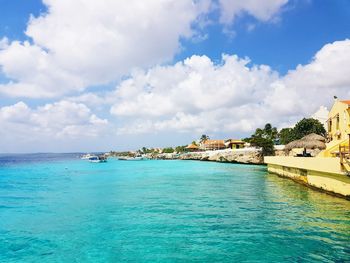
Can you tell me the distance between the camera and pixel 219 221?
15.1 meters

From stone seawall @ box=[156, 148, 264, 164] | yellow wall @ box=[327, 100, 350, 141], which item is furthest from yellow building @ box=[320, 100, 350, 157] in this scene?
stone seawall @ box=[156, 148, 264, 164]

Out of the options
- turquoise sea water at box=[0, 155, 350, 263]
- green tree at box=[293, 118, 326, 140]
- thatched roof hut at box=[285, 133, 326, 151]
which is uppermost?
green tree at box=[293, 118, 326, 140]

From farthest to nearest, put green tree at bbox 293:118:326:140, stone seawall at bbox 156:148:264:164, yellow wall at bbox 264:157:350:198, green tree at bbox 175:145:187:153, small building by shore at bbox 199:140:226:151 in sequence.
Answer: green tree at bbox 175:145:187:153, small building by shore at bbox 199:140:226:151, stone seawall at bbox 156:148:264:164, green tree at bbox 293:118:326:140, yellow wall at bbox 264:157:350:198

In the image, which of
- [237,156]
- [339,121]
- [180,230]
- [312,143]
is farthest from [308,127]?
[180,230]

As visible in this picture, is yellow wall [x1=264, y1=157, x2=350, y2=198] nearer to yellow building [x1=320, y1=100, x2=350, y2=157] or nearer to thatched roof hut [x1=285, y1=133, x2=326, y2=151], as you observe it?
thatched roof hut [x1=285, y1=133, x2=326, y2=151]

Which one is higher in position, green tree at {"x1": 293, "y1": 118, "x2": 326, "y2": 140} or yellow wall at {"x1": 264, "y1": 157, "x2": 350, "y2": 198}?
green tree at {"x1": 293, "y1": 118, "x2": 326, "y2": 140}

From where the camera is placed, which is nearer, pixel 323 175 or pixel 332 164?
pixel 332 164

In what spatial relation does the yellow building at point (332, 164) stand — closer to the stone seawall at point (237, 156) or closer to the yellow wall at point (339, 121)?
the yellow wall at point (339, 121)

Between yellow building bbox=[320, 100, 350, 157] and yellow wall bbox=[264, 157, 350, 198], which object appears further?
yellow building bbox=[320, 100, 350, 157]

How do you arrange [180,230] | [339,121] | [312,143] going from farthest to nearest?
[312,143] < [339,121] < [180,230]

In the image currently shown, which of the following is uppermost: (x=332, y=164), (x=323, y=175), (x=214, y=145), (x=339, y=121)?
(x=214, y=145)

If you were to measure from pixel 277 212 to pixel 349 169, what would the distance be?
505 cm

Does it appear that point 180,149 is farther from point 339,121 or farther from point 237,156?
point 339,121

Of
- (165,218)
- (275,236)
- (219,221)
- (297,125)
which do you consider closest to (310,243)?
(275,236)
